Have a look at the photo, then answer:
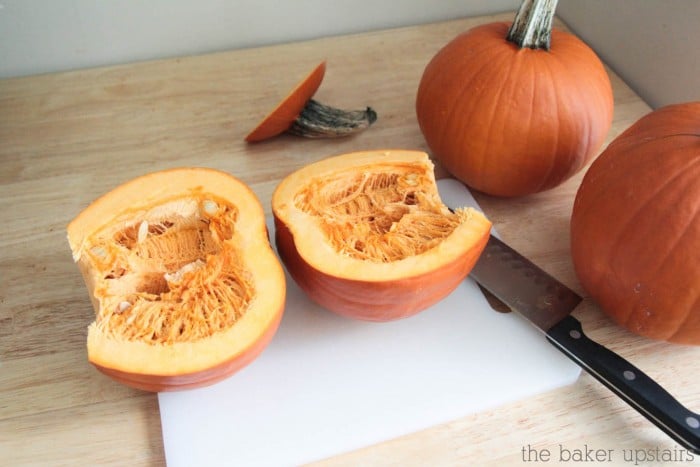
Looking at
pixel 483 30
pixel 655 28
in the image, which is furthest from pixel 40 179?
pixel 655 28

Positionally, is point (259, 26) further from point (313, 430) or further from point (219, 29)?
point (313, 430)

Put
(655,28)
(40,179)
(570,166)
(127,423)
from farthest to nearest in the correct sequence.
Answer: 1. (655,28)
2. (40,179)
3. (570,166)
4. (127,423)

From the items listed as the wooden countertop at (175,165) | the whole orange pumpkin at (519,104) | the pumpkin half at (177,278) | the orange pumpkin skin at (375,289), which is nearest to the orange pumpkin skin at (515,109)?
the whole orange pumpkin at (519,104)

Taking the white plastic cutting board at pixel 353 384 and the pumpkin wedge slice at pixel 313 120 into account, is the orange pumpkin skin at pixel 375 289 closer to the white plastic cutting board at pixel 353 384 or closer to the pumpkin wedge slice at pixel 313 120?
the white plastic cutting board at pixel 353 384

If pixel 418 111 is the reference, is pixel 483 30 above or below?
above

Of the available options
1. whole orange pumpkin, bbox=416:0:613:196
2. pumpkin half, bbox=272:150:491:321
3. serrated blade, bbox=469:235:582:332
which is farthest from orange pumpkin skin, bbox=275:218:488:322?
whole orange pumpkin, bbox=416:0:613:196

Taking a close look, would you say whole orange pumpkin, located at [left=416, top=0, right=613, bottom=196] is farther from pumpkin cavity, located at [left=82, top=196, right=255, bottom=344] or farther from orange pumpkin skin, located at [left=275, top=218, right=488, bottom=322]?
pumpkin cavity, located at [left=82, top=196, right=255, bottom=344]
